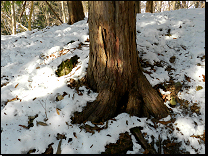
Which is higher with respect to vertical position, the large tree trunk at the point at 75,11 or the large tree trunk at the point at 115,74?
the large tree trunk at the point at 75,11

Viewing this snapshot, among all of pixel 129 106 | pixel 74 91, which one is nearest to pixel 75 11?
pixel 74 91

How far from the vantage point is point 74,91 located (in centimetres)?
250

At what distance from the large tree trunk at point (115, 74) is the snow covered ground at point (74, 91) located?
178 mm

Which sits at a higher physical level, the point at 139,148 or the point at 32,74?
the point at 32,74

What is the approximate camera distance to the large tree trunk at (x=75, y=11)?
5417 millimetres

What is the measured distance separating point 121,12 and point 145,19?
371 centimetres

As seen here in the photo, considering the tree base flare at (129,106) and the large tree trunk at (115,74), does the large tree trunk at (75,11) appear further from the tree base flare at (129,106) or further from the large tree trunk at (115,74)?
the tree base flare at (129,106)

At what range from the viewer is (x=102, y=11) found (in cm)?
183

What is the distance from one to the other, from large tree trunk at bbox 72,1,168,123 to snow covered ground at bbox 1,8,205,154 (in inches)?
7.0

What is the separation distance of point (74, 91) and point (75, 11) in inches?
174

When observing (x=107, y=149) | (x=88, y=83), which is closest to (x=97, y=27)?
(x=88, y=83)

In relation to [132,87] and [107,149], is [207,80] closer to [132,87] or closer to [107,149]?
[132,87]

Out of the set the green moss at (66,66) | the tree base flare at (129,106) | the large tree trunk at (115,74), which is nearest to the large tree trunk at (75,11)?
the green moss at (66,66)

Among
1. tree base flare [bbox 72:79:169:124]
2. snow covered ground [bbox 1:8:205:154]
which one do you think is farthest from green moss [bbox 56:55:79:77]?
tree base flare [bbox 72:79:169:124]
